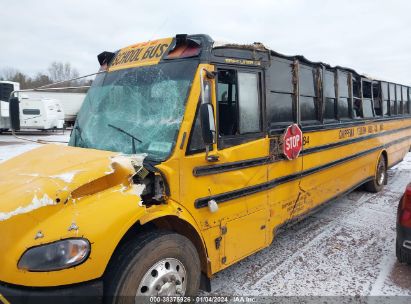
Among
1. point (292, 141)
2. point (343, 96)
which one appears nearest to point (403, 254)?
point (292, 141)

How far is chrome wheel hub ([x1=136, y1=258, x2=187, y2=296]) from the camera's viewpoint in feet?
8.85

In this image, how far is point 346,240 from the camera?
4957mm

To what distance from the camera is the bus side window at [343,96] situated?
5879 mm

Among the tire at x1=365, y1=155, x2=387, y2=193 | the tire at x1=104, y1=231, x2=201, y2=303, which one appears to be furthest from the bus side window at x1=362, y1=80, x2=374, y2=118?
the tire at x1=104, y1=231, x2=201, y2=303

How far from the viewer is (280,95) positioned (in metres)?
4.25

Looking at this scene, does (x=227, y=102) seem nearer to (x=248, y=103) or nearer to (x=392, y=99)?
(x=248, y=103)

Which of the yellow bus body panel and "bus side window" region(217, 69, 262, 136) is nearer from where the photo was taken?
the yellow bus body panel

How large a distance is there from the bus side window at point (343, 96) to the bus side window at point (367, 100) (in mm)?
845

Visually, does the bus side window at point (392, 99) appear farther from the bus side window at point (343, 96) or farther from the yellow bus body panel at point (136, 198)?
the yellow bus body panel at point (136, 198)

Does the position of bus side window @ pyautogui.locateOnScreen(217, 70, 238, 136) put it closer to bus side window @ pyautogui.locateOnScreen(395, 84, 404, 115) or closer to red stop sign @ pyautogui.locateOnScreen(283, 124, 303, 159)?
red stop sign @ pyautogui.locateOnScreen(283, 124, 303, 159)

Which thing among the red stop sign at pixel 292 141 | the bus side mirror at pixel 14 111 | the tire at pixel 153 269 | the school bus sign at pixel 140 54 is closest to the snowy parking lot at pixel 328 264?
the tire at pixel 153 269

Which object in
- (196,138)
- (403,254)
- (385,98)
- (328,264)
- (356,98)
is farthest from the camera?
(385,98)

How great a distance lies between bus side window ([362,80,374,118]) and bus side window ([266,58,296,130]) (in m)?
3.02

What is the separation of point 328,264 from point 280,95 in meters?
2.05
